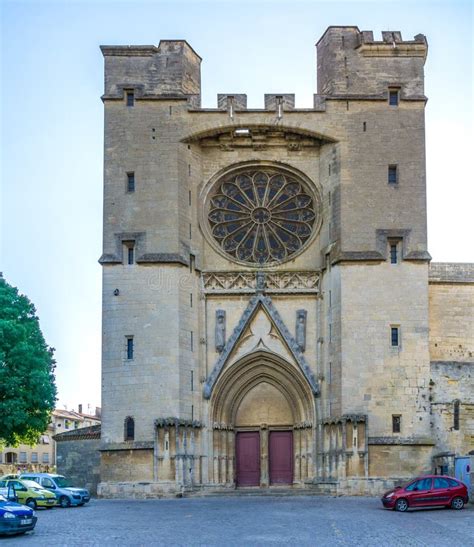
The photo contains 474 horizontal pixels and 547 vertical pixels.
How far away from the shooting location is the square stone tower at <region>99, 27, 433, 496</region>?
35250mm

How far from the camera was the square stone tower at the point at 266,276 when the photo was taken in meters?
35.2

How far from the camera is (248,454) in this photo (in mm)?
38188

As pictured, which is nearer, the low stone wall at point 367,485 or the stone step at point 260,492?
the low stone wall at point 367,485

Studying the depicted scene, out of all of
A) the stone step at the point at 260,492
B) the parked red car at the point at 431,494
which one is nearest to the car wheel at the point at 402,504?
the parked red car at the point at 431,494

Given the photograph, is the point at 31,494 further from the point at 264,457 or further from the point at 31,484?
the point at 264,457

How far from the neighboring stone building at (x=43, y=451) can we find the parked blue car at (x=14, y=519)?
161 ft

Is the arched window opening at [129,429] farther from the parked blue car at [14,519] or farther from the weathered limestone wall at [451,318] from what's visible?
the parked blue car at [14,519]

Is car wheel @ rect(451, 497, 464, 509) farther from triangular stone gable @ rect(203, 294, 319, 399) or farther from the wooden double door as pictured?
the wooden double door

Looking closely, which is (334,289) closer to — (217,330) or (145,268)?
(217,330)

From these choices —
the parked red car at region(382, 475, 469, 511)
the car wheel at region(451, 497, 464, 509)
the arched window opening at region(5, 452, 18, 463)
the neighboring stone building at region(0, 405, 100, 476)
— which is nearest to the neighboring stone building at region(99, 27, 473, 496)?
the parked red car at region(382, 475, 469, 511)

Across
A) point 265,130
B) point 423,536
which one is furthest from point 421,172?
point 423,536

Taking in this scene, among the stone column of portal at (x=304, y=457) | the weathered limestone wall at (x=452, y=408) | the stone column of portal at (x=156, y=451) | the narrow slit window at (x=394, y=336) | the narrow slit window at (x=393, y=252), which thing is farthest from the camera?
the stone column of portal at (x=304, y=457)

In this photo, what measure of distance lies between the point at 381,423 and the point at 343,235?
689 centimetres

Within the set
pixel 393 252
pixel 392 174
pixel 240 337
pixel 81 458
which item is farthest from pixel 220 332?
pixel 392 174
